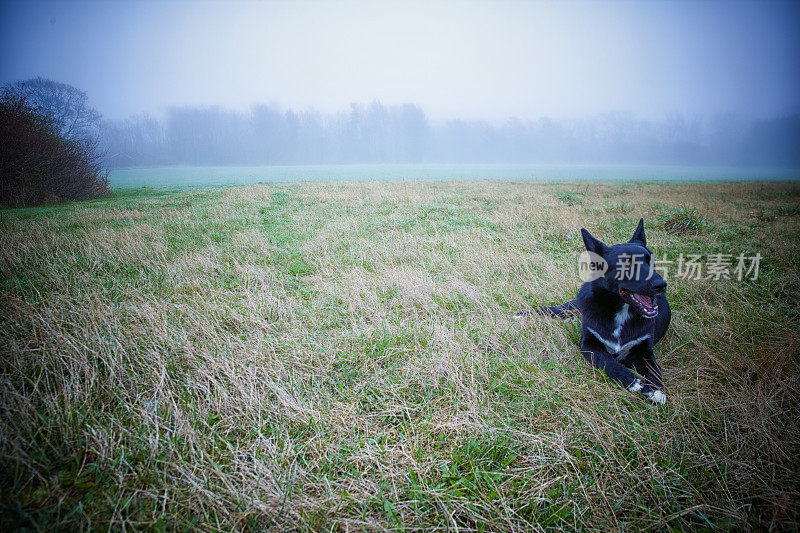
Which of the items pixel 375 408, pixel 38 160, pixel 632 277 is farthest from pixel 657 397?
pixel 38 160

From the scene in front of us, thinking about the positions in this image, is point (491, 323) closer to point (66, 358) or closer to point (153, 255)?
point (66, 358)

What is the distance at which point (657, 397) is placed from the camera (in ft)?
8.77

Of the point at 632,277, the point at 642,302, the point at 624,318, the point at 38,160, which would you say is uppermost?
the point at 38,160

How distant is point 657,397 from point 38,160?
2651 cm

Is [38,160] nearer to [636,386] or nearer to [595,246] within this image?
[595,246]

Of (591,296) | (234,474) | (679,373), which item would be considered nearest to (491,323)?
(591,296)

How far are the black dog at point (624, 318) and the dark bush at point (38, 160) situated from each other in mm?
24858

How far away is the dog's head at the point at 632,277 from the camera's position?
9.23 feet

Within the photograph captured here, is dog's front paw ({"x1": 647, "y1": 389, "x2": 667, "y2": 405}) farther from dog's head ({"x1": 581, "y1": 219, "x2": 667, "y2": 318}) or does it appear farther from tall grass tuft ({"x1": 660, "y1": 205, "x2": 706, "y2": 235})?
tall grass tuft ({"x1": 660, "y1": 205, "x2": 706, "y2": 235})

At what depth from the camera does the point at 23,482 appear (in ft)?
5.72

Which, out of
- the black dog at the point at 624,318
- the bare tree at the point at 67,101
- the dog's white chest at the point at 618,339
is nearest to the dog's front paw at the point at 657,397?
the black dog at the point at 624,318

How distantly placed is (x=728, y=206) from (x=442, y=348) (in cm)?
1753

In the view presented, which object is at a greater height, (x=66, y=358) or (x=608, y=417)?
(x=66, y=358)

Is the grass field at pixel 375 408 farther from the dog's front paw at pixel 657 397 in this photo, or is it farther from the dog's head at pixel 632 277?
the dog's head at pixel 632 277
